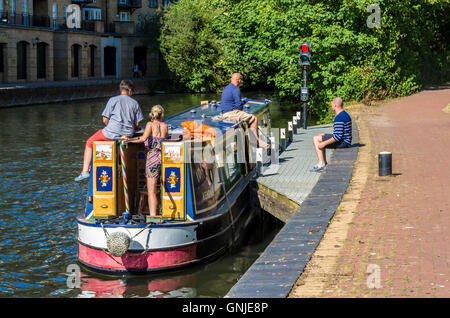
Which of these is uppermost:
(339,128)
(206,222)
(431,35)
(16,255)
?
(431,35)

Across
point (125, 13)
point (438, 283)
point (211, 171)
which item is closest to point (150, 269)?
point (211, 171)

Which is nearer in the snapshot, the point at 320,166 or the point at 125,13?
the point at 320,166

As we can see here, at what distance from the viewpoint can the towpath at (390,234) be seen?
6.79m

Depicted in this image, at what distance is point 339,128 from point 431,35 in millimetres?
28355

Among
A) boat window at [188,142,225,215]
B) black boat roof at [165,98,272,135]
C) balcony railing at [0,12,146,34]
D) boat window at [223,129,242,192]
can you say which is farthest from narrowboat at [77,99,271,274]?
balcony railing at [0,12,146,34]

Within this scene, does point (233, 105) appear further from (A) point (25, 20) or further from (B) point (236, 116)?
(A) point (25, 20)

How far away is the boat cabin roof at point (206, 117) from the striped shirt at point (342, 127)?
87.2 inches

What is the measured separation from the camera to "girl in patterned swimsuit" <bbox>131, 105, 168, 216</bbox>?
10453 millimetres

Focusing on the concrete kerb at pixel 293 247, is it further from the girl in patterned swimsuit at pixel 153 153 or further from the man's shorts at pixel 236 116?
the man's shorts at pixel 236 116

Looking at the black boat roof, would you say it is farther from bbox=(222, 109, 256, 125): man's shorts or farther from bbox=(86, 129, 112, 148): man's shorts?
bbox=(86, 129, 112, 148): man's shorts

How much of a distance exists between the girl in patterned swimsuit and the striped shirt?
511 centimetres

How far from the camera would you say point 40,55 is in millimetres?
53875

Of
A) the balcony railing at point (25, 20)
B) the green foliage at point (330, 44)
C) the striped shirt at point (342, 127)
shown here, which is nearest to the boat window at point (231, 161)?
the striped shirt at point (342, 127)
